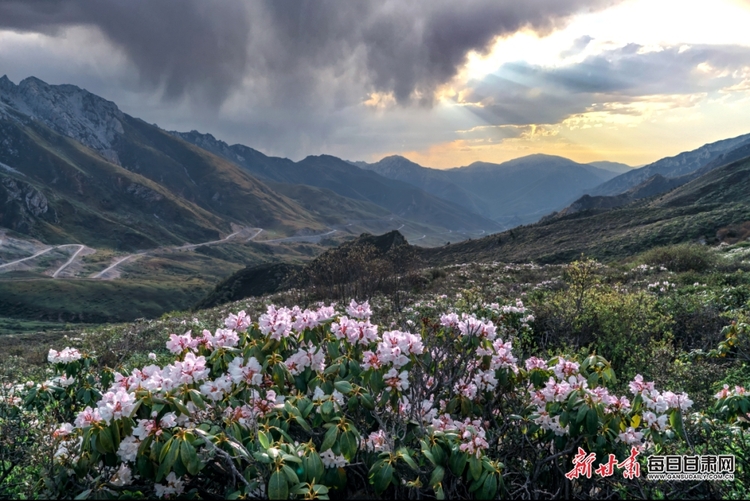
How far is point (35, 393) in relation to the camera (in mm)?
4215

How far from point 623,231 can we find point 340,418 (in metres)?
47.9

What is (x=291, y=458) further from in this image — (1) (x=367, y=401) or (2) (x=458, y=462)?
(2) (x=458, y=462)

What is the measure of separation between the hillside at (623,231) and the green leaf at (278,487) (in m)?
34.2

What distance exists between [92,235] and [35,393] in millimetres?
163589

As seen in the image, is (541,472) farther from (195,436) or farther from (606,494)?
(195,436)

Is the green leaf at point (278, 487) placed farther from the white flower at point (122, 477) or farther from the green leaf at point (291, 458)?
the white flower at point (122, 477)

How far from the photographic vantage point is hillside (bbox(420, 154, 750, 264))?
106 feet

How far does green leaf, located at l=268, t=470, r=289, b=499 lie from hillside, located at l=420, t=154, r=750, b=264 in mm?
34217

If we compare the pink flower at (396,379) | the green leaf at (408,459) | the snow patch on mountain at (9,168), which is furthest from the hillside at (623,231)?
the snow patch on mountain at (9,168)

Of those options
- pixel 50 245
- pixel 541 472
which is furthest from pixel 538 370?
pixel 50 245

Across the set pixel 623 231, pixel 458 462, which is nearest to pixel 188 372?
pixel 458 462

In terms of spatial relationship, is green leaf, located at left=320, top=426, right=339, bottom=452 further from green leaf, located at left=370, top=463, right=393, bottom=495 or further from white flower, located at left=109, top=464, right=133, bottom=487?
white flower, located at left=109, top=464, right=133, bottom=487

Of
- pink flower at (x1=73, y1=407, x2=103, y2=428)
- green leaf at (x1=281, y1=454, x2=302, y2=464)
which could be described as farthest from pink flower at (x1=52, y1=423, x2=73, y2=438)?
green leaf at (x1=281, y1=454, x2=302, y2=464)

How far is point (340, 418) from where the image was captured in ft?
9.20
